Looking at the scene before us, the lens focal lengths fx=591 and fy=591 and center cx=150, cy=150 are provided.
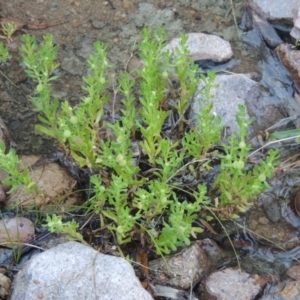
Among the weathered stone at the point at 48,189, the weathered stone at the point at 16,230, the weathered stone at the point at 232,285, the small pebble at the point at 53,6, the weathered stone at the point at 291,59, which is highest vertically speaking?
the weathered stone at the point at 291,59

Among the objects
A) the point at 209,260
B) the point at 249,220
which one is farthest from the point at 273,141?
the point at 209,260

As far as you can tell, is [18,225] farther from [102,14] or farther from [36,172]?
[102,14]

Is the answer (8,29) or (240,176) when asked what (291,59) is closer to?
(240,176)

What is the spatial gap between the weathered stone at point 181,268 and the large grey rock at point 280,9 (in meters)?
1.88

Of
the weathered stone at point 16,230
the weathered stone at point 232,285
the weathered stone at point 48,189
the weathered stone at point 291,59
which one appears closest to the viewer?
the weathered stone at point 232,285

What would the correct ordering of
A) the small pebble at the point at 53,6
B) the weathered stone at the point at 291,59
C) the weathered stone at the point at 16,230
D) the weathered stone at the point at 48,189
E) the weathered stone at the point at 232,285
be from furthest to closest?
the small pebble at the point at 53,6 → the weathered stone at the point at 291,59 → the weathered stone at the point at 48,189 → the weathered stone at the point at 16,230 → the weathered stone at the point at 232,285

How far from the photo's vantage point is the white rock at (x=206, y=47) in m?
3.94

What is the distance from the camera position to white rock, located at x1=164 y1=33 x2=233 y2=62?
3.94 metres

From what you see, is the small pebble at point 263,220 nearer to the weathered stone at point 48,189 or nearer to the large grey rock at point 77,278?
the large grey rock at point 77,278

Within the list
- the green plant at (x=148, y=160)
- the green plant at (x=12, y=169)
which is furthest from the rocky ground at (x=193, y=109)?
the green plant at (x=12, y=169)

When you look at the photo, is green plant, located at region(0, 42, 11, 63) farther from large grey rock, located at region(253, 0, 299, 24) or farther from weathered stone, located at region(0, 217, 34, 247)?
large grey rock, located at region(253, 0, 299, 24)

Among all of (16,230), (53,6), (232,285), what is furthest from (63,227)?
(53,6)

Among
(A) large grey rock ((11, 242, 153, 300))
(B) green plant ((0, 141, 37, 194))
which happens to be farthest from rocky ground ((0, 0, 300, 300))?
(B) green plant ((0, 141, 37, 194))

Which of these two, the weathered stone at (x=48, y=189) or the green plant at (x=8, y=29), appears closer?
the weathered stone at (x=48, y=189)
